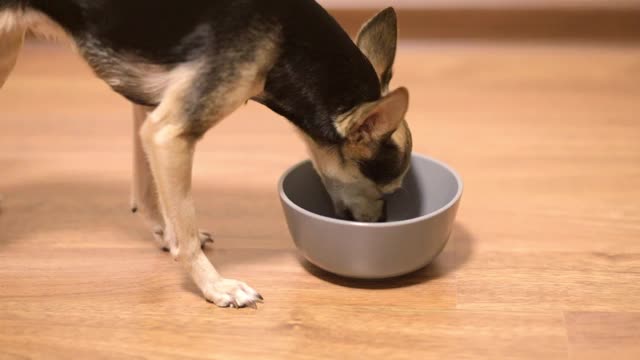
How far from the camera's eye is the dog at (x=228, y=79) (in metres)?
1.74

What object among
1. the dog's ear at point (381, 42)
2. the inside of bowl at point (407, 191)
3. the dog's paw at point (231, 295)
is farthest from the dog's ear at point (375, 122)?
the dog's paw at point (231, 295)

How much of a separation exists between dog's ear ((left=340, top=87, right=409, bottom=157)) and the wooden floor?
0.34 meters

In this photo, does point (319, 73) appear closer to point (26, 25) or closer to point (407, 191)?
point (407, 191)

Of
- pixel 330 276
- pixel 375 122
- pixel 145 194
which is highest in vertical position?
pixel 375 122

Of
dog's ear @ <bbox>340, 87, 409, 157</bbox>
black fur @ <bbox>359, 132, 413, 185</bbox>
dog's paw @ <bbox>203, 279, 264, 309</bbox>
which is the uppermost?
dog's ear @ <bbox>340, 87, 409, 157</bbox>

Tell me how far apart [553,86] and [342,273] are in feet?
5.14

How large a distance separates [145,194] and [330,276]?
518 millimetres

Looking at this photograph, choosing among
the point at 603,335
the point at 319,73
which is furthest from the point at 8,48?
the point at 603,335

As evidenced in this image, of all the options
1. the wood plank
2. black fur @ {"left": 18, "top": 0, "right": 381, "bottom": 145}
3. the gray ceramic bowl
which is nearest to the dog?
black fur @ {"left": 18, "top": 0, "right": 381, "bottom": 145}

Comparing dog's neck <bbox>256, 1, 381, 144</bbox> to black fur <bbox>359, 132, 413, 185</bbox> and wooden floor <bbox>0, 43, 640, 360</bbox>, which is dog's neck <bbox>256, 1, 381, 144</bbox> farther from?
wooden floor <bbox>0, 43, 640, 360</bbox>

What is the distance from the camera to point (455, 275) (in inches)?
78.9

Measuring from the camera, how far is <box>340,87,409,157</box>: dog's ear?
1.67 meters

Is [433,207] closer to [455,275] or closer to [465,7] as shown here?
[455,275]

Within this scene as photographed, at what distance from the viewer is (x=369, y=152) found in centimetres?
185
